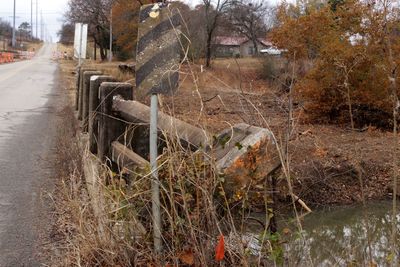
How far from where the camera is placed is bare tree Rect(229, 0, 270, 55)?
2361 inches

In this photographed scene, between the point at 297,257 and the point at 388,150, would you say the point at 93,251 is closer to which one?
the point at 297,257

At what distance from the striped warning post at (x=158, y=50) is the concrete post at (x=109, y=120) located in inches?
78.6

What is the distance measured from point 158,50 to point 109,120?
7.50 feet

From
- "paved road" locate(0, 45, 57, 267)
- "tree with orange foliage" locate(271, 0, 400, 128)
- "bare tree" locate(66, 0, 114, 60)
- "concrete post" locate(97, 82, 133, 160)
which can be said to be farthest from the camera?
"bare tree" locate(66, 0, 114, 60)

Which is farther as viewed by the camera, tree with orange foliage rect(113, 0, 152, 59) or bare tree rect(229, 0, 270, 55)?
bare tree rect(229, 0, 270, 55)

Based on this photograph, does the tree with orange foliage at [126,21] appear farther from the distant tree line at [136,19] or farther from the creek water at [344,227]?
the creek water at [344,227]

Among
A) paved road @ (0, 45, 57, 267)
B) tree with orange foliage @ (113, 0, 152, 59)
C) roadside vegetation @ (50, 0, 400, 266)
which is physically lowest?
paved road @ (0, 45, 57, 267)

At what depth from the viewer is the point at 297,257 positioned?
3625mm

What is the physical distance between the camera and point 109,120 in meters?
5.65

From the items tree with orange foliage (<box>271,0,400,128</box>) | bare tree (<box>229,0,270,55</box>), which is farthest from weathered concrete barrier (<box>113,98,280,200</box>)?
bare tree (<box>229,0,270,55</box>)

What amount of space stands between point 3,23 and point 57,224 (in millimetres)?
152458

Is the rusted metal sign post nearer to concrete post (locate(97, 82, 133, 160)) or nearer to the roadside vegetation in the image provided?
the roadside vegetation

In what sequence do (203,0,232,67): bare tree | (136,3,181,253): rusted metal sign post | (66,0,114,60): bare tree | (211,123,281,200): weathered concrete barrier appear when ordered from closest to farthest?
(211,123,281,200): weathered concrete barrier, (136,3,181,253): rusted metal sign post, (203,0,232,67): bare tree, (66,0,114,60): bare tree

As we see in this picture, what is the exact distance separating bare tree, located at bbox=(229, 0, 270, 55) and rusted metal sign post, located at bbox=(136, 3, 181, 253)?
54263 millimetres
